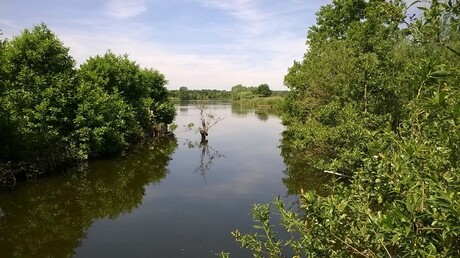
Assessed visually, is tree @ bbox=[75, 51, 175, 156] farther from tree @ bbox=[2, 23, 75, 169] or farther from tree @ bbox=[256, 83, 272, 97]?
tree @ bbox=[256, 83, 272, 97]

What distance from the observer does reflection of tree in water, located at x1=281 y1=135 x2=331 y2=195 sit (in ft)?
64.8

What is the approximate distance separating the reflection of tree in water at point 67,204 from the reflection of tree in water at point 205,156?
102 inches

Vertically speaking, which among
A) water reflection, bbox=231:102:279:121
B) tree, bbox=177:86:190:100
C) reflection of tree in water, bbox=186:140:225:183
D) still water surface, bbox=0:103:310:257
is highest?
tree, bbox=177:86:190:100

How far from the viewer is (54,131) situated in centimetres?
2128

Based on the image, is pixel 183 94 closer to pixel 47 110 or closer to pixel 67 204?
pixel 47 110

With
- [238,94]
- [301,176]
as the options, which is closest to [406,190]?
[301,176]

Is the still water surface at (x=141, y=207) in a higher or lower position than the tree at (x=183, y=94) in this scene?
lower

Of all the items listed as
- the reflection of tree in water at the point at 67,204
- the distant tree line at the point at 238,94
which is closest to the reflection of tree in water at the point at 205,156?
the reflection of tree in water at the point at 67,204

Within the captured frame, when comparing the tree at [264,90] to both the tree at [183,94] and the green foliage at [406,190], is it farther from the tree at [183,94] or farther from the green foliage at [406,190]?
the green foliage at [406,190]

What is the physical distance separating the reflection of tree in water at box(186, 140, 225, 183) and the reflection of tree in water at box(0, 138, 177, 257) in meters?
2.60

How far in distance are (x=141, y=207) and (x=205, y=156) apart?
13284 mm

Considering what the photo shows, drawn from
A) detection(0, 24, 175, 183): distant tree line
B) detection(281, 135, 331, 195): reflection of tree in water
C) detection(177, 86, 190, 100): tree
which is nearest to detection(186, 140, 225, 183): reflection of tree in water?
detection(281, 135, 331, 195): reflection of tree in water

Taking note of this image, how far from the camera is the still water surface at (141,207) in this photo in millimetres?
12688

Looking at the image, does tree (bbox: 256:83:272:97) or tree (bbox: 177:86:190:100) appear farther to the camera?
tree (bbox: 177:86:190:100)
